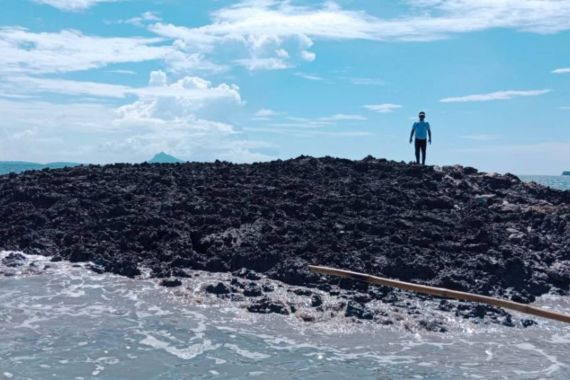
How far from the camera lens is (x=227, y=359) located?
32.0 ft

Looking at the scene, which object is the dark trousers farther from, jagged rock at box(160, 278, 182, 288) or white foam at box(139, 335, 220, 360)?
white foam at box(139, 335, 220, 360)

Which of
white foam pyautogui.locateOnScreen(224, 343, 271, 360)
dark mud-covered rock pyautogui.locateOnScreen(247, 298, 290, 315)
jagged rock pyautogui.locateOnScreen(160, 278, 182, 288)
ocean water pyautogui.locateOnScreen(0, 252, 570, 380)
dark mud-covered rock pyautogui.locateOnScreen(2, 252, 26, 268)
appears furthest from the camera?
dark mud-covered rock pyautogui.locateOnScreen(2, 252, 26, 268)

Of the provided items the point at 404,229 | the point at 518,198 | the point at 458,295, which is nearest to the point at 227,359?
the point at 458,295

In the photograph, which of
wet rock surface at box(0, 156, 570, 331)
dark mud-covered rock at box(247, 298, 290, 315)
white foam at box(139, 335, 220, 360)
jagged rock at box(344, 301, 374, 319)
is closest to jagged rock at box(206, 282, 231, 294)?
wet rock surface at box(0, 156, 570, 331)

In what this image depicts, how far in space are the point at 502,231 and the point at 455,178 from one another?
5.13m

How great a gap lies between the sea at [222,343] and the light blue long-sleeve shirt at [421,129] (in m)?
10.4

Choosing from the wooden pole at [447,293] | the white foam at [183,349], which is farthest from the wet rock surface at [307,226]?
the white foam at [183,349]

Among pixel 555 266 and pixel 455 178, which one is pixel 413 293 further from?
pixel 455 178

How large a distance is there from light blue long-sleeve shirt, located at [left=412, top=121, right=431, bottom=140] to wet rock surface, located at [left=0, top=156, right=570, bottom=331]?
119cm

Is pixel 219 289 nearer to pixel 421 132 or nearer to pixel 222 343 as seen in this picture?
pixel 222 343

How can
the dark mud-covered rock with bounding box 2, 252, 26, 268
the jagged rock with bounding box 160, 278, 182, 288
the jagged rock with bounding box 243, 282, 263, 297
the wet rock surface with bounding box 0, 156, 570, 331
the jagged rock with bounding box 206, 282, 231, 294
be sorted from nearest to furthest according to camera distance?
the jagged rock with bounding box 243, 282, 263, 297 < the jagged rock with bounding box 206, 282, 231, 294 < the jagged rock with bounding box 160, 278, 182, 288 < the wet rock surface with bounding box 0, 156, 570, 331 < the dark mud-covered rock with bounding box 2, 252, 26, 268

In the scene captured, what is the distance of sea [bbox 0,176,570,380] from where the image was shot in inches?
367

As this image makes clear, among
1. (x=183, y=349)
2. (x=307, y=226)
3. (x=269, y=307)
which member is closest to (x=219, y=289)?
(x=269, y=307)

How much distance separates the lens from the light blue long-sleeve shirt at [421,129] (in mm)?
22438
